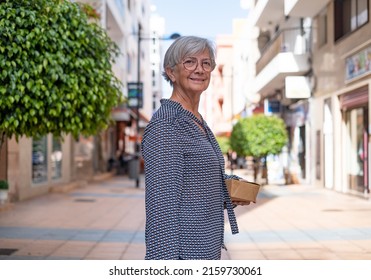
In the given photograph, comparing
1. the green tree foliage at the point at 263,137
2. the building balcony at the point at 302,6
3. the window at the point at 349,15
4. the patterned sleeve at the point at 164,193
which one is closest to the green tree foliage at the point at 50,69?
the patterned sleeve at the point at 164,193

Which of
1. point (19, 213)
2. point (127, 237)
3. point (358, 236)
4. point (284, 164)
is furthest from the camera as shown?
point (284, 164)

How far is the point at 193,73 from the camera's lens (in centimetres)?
217

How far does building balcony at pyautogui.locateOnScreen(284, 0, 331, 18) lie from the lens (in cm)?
1037

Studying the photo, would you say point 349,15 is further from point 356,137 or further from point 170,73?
point 170,73

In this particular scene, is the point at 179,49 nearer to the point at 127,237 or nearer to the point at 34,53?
the point at 34,53

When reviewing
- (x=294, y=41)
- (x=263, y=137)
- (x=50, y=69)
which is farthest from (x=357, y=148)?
(x=50, y=69)

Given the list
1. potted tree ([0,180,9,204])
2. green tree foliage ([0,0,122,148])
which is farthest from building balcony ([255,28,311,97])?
green tree foliage ([0,0,122,148])

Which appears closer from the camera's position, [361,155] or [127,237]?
[127,237]

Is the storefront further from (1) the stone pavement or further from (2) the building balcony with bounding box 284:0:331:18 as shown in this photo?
(2) the building balcony with bounding box 284:0:331:18

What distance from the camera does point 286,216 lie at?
1040 centimetres

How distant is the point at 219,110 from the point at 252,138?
124ft

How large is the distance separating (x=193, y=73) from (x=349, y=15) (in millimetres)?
12360
